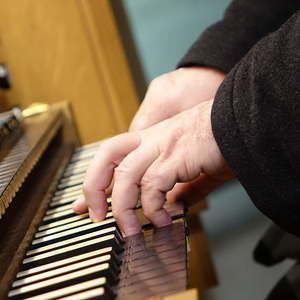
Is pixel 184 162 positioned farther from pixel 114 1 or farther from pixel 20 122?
pixel 114 1

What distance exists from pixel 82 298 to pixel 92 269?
0.06 metres

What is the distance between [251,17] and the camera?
1.11 meters

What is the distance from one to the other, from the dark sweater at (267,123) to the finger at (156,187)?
0.08 metres

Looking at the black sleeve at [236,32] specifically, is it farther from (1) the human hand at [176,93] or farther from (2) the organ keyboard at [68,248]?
(2) the organ keyboard at [68,248]

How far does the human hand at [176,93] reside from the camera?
0.98 metres

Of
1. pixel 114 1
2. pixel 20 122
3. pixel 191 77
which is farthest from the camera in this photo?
pixel 114 1

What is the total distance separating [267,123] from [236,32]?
46cm


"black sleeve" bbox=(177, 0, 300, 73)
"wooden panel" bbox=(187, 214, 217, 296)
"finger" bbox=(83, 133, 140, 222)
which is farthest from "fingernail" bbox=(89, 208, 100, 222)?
"wooden panel" bbox=(187, 214, 217, 296)

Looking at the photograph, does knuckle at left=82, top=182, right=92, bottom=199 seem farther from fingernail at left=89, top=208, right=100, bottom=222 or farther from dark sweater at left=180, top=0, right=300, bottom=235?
dark sweater at left=180, top=0, right=300, bottom=235

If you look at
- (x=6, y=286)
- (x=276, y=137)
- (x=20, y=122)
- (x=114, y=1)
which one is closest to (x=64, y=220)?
A: (x=6, y=286)

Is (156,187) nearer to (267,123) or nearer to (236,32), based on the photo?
(267,123)

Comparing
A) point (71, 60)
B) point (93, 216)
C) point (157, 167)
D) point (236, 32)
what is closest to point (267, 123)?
point (157, 167)

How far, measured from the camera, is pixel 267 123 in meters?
0.65

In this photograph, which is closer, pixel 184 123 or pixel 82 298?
pixel 82 298
